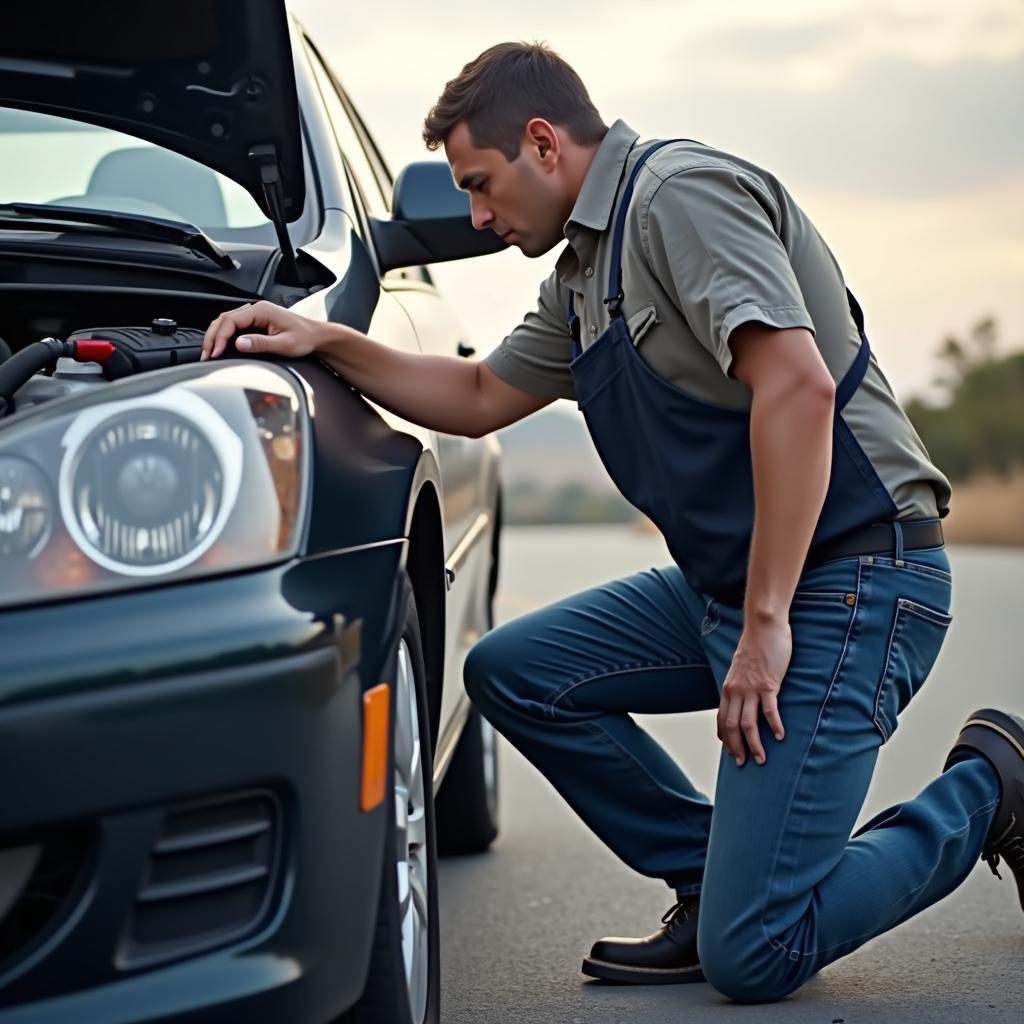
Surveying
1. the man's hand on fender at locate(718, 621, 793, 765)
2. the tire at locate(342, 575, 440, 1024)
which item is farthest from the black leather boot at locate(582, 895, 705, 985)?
the tire at locate(342, 575, 440, 1024)

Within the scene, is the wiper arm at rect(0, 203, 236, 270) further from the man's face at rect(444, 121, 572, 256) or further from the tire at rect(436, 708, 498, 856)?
the tire at rect(436, 708, 498, 856)

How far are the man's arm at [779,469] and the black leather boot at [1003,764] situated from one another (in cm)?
56

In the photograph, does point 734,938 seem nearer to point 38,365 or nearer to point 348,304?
point 348,304

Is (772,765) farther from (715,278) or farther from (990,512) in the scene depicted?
(990,512)

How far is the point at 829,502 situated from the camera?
2.99 m

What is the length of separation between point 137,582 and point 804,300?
143 cm

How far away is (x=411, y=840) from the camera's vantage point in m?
2.59

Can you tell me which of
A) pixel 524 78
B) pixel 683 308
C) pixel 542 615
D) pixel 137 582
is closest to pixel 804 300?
pixel 683 308

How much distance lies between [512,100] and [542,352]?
1.86 ft

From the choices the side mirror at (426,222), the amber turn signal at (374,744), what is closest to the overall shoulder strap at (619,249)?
the side mirror at (426,222)

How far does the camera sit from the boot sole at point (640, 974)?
10.5ft

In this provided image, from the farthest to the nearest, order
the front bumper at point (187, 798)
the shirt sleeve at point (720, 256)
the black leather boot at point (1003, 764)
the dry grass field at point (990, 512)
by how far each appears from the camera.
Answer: the dry grass field at point (990, 512)
the black leather boot at point (1003, 764)
the shirt sleeve at point (720, 256)
the front bumper at point (187, 798)

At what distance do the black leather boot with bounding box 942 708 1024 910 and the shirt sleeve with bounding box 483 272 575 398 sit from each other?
986 mm

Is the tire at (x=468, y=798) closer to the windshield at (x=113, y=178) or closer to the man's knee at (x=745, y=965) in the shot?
the man's knee at (x=745, y=965)
